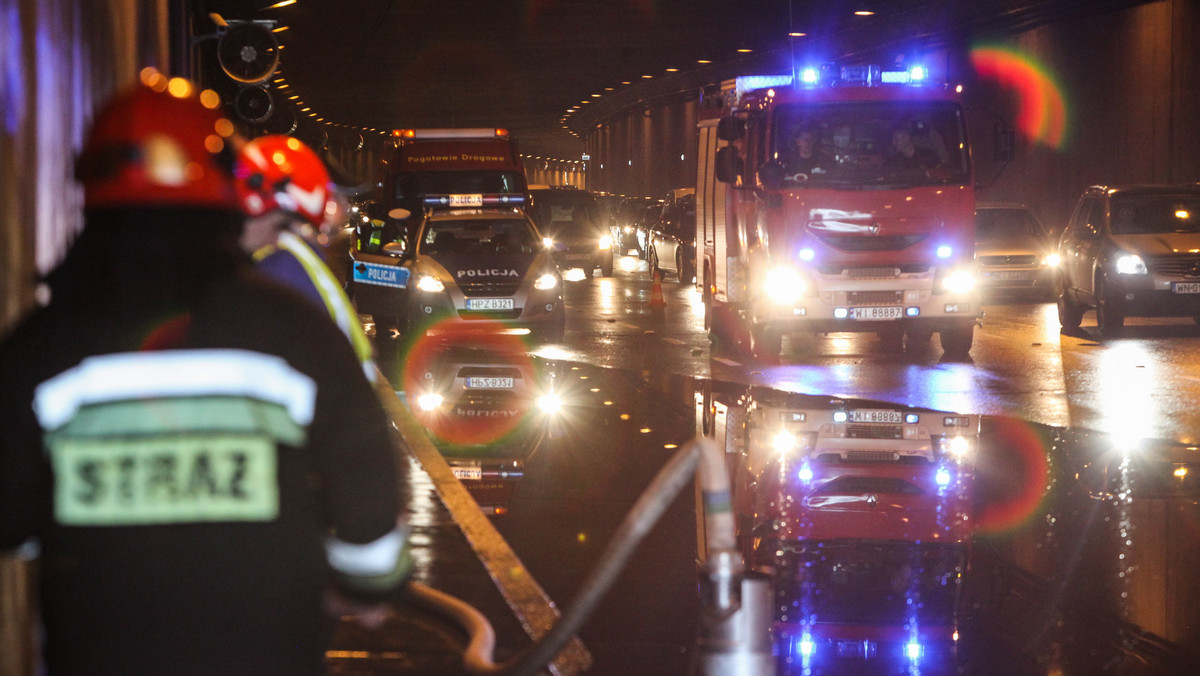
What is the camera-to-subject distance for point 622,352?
61.7ft

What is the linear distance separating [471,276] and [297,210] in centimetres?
1289

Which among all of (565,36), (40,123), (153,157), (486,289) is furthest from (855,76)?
(565,36)

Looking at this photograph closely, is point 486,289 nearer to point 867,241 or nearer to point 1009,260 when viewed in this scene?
point 867,241

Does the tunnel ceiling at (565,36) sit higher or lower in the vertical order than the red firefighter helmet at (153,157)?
higher

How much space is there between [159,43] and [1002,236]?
14.7 m

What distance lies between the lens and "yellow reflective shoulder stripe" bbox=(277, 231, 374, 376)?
5105mm

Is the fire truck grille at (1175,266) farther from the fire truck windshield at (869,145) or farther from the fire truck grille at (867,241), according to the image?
the fire truck grille at (867,241)

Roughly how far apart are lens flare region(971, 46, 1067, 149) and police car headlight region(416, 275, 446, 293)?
1874 cm

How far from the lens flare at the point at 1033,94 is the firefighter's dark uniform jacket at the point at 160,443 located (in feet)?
106

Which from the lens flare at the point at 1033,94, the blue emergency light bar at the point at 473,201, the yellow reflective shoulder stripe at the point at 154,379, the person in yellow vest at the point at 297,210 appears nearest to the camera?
the yellow reflective shoulder stripe at the point at 154,379

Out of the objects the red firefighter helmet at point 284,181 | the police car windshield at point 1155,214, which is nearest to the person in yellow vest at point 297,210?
the red firefighter helmet at point 284,181

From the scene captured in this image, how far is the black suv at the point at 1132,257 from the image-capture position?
62.2 ft

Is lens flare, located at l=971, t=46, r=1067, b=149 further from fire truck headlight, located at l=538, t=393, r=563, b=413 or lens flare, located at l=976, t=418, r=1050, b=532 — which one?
lens flare, located at l=976, t=418, r=1050, b=532

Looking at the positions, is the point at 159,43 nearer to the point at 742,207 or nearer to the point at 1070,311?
the point at 742,207
